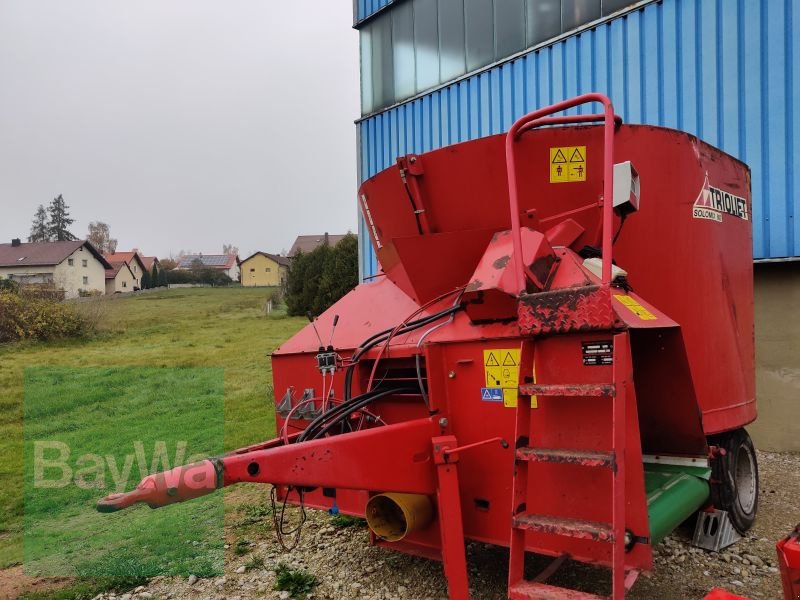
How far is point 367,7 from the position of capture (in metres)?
10.8

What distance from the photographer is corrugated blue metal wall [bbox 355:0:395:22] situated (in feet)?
34.6

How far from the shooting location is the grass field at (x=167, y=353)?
7898mm

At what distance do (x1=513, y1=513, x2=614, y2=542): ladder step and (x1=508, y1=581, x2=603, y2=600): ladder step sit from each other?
20cm

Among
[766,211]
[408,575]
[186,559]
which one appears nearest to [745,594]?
[408,575]

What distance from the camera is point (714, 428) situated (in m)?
3.63

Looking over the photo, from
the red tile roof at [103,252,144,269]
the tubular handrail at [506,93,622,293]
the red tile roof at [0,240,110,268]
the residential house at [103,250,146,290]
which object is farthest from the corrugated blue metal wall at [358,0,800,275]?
the red tile roof at [103,252,144,269]

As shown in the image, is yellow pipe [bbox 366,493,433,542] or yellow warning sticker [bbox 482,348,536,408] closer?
yellow warning sticker [bbox 482,348,536,408]

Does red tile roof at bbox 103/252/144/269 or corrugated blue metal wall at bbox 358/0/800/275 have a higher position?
red tile roof at bbox 103/252/144/269

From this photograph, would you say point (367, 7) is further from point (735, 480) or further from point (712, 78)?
point (735, 480)

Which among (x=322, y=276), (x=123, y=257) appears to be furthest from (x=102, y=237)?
(x=322, y=276)

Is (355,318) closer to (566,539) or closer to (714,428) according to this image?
(566,539)

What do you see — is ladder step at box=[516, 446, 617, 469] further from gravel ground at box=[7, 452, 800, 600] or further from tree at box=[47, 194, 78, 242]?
tree at box=[47, 194, 78, 242]

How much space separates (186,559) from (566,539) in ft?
8.91

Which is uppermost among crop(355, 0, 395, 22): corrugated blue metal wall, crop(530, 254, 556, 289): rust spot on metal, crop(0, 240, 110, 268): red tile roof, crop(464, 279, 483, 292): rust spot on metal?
crop(355, 0, 395, 22): corrugated blue metal wall
